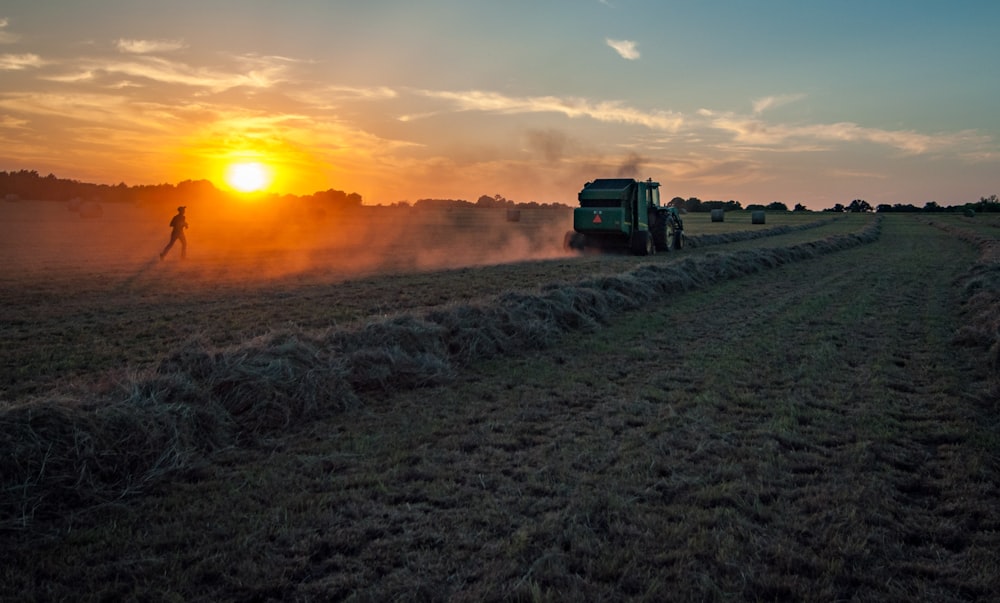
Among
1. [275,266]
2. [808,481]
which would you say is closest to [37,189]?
[275,266]

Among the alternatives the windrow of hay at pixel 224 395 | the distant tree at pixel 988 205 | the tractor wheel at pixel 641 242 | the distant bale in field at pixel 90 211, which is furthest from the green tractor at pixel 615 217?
the distant tree at pixel 988 205

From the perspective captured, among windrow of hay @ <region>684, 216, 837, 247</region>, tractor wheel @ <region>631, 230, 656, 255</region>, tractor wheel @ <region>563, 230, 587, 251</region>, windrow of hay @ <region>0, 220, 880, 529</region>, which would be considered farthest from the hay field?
windrow of hay @ <region>684, 216, 837, 247</region>

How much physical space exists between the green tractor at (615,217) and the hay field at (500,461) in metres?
14.4

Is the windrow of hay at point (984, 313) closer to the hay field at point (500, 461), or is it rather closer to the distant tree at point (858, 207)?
the hay field at point (500, 461)

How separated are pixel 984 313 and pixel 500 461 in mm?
9324

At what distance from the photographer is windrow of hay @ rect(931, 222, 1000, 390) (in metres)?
7.68

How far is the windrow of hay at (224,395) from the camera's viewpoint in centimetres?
419

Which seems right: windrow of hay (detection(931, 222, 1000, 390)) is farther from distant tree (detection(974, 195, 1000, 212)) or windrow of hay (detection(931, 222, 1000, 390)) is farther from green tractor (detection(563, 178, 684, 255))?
distant tree (detection(974, 195, 1000, 212))

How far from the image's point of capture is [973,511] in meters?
4.05

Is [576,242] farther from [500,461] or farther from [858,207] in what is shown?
[858,207]

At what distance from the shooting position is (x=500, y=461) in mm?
4918

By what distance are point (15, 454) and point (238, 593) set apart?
79.7 inches

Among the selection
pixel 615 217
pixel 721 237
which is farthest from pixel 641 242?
pixel 721 237

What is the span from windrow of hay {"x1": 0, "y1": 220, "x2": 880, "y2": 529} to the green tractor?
1434 centimetres
